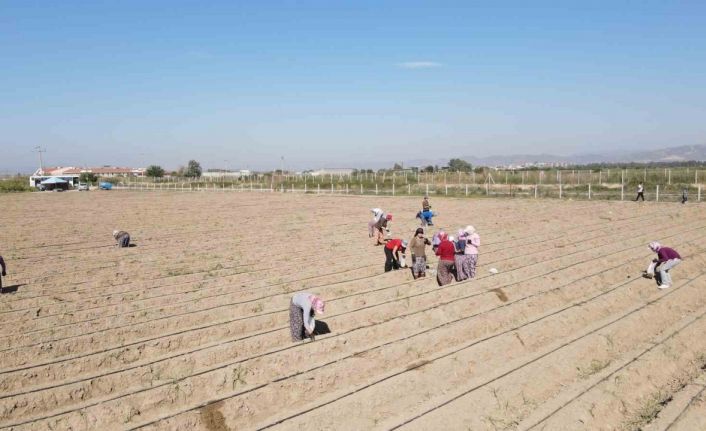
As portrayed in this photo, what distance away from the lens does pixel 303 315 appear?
8055 millimetres

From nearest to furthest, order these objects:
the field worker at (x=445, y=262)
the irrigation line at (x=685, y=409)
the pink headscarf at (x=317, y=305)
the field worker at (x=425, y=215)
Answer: the irrigation line at (x=685, y=409), the pink headscarf at (x=317, y=305), the field worker at (x=445, y=262), the field worker at (x=425, y=215)

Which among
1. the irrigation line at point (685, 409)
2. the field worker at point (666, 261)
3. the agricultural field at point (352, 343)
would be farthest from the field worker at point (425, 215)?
the irrigation line at point (685, 409)

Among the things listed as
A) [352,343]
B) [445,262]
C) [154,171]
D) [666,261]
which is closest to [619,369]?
[352,343]

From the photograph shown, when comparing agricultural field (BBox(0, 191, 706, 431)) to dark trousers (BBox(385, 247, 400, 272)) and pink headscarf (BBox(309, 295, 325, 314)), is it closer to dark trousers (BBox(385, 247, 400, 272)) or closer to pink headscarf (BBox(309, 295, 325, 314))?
dark trousers (BBox(385, 247, 400, 272))

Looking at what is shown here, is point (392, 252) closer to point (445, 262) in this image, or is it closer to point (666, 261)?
point (445, 262)

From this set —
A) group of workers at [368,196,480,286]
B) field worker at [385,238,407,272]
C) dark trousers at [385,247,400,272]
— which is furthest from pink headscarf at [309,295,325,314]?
dark trousers at [385,247,400,272]

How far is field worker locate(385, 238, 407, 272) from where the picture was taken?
12086mm

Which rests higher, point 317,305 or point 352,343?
point 317,305

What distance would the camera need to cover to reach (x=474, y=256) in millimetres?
11562

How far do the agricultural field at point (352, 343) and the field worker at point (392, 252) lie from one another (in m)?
0.29

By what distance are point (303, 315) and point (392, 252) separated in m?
4.74

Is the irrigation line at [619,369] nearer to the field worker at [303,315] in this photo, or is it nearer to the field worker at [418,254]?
the field worker at [303,315]

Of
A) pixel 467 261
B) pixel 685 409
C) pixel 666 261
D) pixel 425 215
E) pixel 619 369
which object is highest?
pixel 425 215

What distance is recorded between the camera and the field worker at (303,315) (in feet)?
26.1
